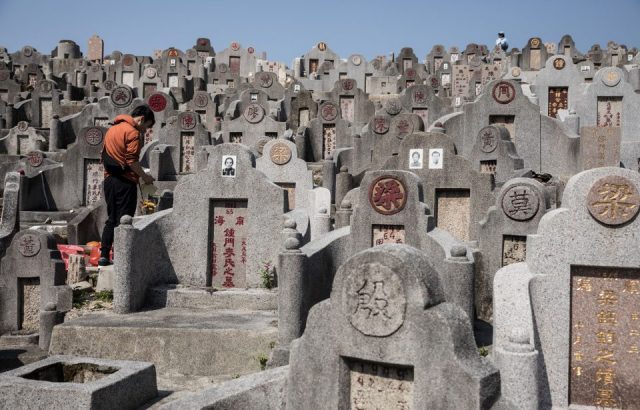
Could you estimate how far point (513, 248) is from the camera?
39.0ft

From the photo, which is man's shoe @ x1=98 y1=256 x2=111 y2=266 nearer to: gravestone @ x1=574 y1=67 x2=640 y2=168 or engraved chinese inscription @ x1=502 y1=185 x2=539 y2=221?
engraved chinese inscription @ x1=502 y1=185 x2=539 y2=221

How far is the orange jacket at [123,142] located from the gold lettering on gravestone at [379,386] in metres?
6.64

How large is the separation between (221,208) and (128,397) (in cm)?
486

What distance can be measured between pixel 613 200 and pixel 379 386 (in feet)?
9.74

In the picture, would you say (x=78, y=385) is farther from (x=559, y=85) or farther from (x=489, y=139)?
(x=559, y=85)

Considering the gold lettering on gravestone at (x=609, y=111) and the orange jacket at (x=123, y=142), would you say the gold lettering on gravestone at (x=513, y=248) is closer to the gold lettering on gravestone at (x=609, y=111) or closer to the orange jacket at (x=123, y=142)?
the orange jacket at (x=123, y=142)

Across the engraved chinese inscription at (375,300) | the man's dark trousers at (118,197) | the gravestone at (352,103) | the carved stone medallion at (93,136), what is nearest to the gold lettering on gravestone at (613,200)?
the engraved chinese inscription at (375,300)

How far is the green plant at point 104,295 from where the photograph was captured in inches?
436

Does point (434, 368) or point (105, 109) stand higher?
point (105, 109)

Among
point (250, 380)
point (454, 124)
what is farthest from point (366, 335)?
point (454, 124)

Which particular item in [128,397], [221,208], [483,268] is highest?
[221,208]

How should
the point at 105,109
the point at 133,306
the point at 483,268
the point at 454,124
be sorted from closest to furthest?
the point at 133,306
the point at 483,268
the point at 454,124
the point at 105,109

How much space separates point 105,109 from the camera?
28.9 meters

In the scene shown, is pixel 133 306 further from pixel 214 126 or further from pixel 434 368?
pixel 214 126
